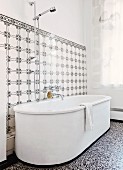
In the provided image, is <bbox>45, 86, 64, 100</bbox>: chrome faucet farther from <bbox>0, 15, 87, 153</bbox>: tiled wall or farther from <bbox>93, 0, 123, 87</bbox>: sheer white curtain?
<bbox>93, 0, 123, 87</bbox>: sheer white curtain

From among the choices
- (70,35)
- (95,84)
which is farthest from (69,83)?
(70,35)

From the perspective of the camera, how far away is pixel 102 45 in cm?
402

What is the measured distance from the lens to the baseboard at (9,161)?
6.14 feet

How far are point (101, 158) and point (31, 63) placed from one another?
170cm

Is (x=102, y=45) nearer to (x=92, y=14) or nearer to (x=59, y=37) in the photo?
(x=92, y=14)

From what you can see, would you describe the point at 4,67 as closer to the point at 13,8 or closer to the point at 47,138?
the point at 47,138

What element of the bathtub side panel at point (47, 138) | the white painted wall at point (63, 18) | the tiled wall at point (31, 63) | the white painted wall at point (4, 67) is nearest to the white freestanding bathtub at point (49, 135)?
the bathtub side panel at point (47, 138)

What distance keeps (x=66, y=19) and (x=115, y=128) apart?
98.2 inches

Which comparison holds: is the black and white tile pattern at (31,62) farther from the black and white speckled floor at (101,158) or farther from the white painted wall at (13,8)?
the black and white speckled floor at (101,158)

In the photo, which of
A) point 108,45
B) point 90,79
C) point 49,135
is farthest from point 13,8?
point 90,79

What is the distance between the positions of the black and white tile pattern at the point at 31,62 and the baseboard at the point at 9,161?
11.8 inches

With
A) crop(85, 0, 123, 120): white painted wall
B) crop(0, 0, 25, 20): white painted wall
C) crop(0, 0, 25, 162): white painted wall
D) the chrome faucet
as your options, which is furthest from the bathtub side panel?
crop(85, 0, 123, 120): white painted wall

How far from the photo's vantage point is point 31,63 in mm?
2721

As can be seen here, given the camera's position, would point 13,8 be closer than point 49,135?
No
